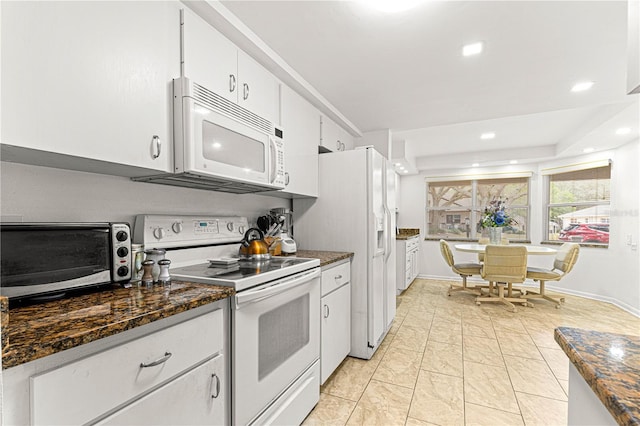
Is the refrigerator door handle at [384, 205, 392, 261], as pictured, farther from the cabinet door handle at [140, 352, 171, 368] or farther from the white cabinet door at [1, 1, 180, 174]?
the cabinet door handle at [140, 352, 171, 368]

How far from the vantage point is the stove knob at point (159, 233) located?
5.31 feet

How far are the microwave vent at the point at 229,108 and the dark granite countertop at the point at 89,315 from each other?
0.89m

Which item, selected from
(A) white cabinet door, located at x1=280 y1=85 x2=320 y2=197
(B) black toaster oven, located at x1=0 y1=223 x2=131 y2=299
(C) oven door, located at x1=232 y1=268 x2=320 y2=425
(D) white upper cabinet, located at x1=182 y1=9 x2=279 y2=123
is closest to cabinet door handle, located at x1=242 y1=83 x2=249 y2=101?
(D) white upper cabinet, located at x1=182 y1=9 x2=279 y2=123

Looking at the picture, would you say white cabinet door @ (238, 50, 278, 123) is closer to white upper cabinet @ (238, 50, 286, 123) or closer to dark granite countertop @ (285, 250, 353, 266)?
white upper cabinet @ (238, 50, 286, 123)

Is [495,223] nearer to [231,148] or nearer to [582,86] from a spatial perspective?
[582,86]

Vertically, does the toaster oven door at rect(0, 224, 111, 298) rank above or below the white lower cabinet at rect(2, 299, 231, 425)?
above

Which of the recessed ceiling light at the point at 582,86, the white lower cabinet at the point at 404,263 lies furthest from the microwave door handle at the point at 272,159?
the white lower cabinet at the point at 404,263

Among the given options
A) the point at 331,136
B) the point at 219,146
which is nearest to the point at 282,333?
the point at 219,146

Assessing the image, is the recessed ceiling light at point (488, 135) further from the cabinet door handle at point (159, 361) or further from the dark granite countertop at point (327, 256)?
the cabinet door handle at point (159, 361)

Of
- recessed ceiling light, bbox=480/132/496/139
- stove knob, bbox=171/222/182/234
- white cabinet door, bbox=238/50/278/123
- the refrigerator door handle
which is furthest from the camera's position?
recessed ceiling light, bbox=480/132/496/139

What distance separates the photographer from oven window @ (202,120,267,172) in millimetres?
1493

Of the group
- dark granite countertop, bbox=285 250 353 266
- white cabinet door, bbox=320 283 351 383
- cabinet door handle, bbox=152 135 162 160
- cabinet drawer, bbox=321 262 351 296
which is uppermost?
cabinet door handle, bbox=152 135 162 160

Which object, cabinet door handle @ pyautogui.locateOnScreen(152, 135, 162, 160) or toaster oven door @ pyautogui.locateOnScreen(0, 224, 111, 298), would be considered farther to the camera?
cabinet door handle @ pyautogui.locateOnScreen(152, 135, 162, 160)

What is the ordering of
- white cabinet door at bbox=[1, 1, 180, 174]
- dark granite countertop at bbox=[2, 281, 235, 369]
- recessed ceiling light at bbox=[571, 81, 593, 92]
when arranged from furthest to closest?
recessed ceiling light at bbox=[571, 81, 593, 92] < white cabinet door at bbox=[1, 1, 180, 174] < dark granite countertop at bbox=[2, 281, 235, 369]
